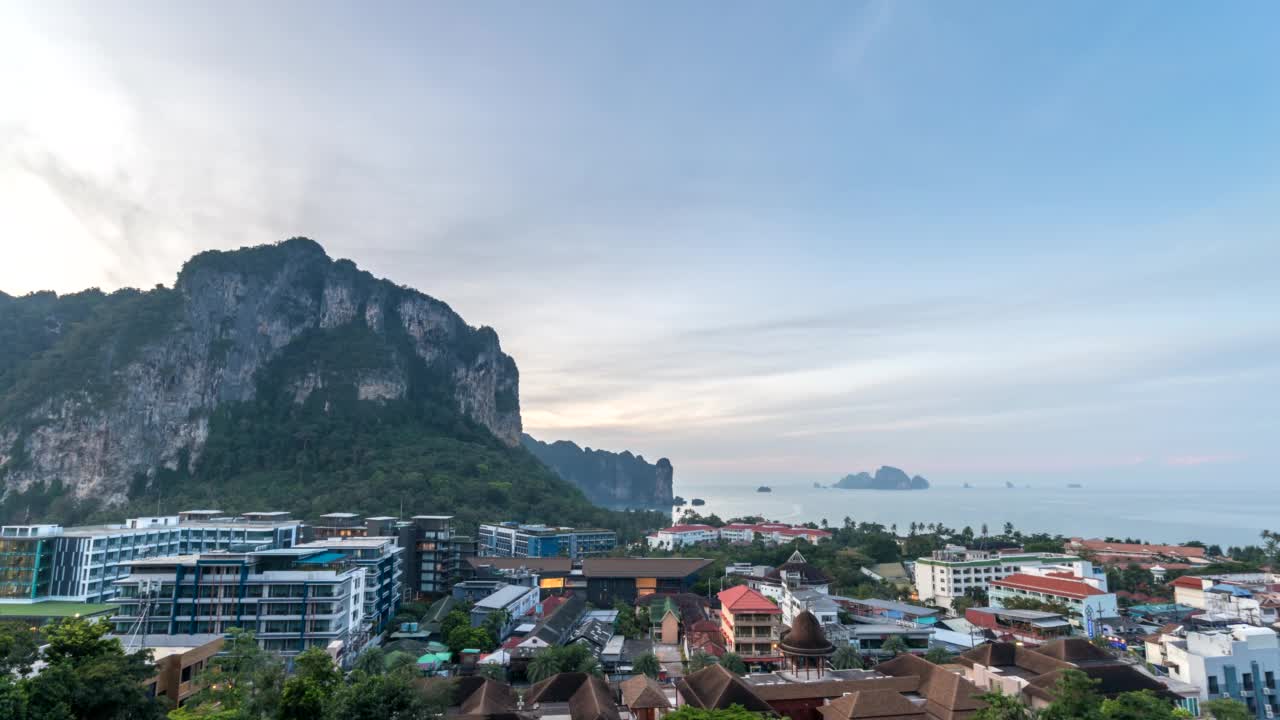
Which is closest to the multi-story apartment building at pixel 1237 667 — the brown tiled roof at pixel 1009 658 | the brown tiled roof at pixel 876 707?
the brown tiled roof at pixel 1009 658

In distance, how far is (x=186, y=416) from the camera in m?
113

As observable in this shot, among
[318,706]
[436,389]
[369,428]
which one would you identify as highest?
[436,389]

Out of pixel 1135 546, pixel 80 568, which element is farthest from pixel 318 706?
pixel 1135 546

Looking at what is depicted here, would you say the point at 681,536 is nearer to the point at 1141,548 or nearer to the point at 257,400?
the point at 1141,548

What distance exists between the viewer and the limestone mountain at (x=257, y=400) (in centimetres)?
9944

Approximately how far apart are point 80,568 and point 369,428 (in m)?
69.1

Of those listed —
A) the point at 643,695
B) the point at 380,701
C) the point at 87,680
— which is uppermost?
the point at 87,680

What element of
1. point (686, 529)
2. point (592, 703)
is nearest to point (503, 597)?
point (592, 703)

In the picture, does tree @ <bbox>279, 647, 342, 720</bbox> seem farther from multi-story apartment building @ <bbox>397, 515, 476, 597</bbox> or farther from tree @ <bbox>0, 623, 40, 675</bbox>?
multi-story apartment building @ <bbox>397, 515, 476, 597</bbox>

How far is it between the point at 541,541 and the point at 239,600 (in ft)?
133

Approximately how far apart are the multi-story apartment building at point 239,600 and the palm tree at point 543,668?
11.8m

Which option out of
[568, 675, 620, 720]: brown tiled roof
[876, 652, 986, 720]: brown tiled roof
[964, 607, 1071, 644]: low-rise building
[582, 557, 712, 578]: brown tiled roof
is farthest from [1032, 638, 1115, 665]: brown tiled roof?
[582, 557, 712, 578]: brown tiled roof

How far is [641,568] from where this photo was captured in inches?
2372

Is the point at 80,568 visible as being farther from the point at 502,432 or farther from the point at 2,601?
the point at 502,432
